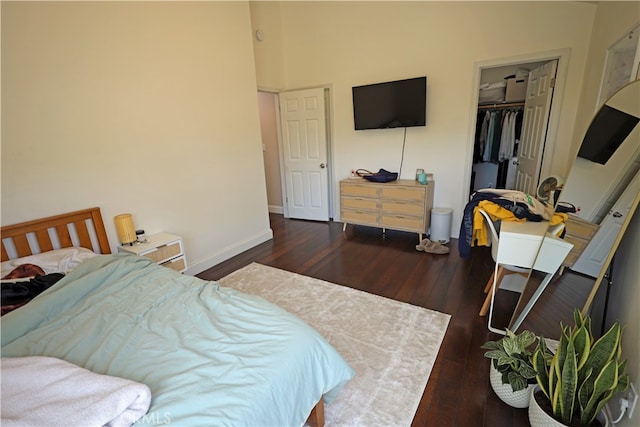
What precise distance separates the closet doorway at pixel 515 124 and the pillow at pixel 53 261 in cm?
428

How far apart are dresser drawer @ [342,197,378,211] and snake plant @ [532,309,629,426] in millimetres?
2738

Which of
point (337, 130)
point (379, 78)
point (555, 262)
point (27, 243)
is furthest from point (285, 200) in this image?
point (555, 262)

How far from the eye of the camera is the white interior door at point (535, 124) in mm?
3094

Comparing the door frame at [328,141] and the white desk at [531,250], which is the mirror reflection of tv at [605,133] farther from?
the door frame at [328,141]

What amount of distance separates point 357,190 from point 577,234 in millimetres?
2575

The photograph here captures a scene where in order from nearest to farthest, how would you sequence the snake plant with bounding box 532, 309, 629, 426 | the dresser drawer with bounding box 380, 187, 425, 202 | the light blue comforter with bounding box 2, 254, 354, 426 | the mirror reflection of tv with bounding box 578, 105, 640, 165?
the light blue comforter with bounding box 2, 254, 354, 426 → the snake plant with bounding box 532, 309, 629, 426 → the mirror reflection of tv with bounding box 578, 105, 640, 165 → the dresser drawer with bounding box 380, 187, 425, 202

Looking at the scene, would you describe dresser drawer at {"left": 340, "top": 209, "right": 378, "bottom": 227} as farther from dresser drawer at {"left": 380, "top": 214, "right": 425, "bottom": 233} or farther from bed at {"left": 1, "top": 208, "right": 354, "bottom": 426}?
bed at {"left": 1, "top": 208, "right": 354, "bottom": 426}

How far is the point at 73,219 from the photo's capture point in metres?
2.12

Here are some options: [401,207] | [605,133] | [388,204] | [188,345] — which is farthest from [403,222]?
[188,345]

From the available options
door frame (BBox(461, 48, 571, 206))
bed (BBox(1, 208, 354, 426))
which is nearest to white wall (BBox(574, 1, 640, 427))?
door frame (BBox(461, 48, 571, 206))

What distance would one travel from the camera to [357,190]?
13.0 ft

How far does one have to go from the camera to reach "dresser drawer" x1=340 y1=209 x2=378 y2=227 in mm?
3935

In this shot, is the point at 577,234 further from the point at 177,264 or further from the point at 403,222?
the point at 177,264

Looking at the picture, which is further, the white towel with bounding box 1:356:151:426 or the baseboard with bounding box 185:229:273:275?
the baseboard with bounding box 185:229:273:275
